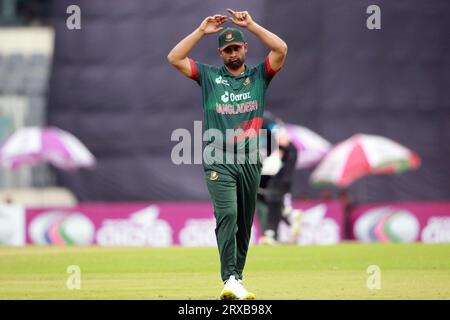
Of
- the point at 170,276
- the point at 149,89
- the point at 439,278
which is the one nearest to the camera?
the point at 439,278

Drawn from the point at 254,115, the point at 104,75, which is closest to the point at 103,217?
the point at 104,75

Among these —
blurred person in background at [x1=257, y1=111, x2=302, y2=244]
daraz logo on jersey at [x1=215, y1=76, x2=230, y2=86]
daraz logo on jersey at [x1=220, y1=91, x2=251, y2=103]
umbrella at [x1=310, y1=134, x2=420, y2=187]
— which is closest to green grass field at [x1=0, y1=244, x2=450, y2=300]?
blurred person in background at [x1=257, y1=111, x2=302, y2=244]

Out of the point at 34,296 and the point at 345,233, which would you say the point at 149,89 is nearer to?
the point at 345,233

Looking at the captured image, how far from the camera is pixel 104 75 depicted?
36.2m

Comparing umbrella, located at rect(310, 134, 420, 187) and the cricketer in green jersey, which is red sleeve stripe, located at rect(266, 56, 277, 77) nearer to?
the cricketer in green jersey

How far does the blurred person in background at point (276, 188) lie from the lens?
2186 cm

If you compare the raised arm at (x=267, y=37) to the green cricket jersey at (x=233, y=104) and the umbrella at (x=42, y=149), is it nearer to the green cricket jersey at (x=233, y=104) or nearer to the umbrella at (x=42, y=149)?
the green cricket jersey at (x=233, y=104)

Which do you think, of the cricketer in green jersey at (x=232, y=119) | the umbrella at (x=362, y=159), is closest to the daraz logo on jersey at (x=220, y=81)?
the cricketer in green jersey at (x=232, y=119)

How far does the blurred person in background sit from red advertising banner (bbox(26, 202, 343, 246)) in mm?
5211

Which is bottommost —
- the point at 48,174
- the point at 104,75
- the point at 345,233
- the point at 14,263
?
the point at 14,263

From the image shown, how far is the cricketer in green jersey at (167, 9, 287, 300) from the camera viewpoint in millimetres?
11117

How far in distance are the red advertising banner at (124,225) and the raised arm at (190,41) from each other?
1636 cm

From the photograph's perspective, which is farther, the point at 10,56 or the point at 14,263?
the point at 10,56
